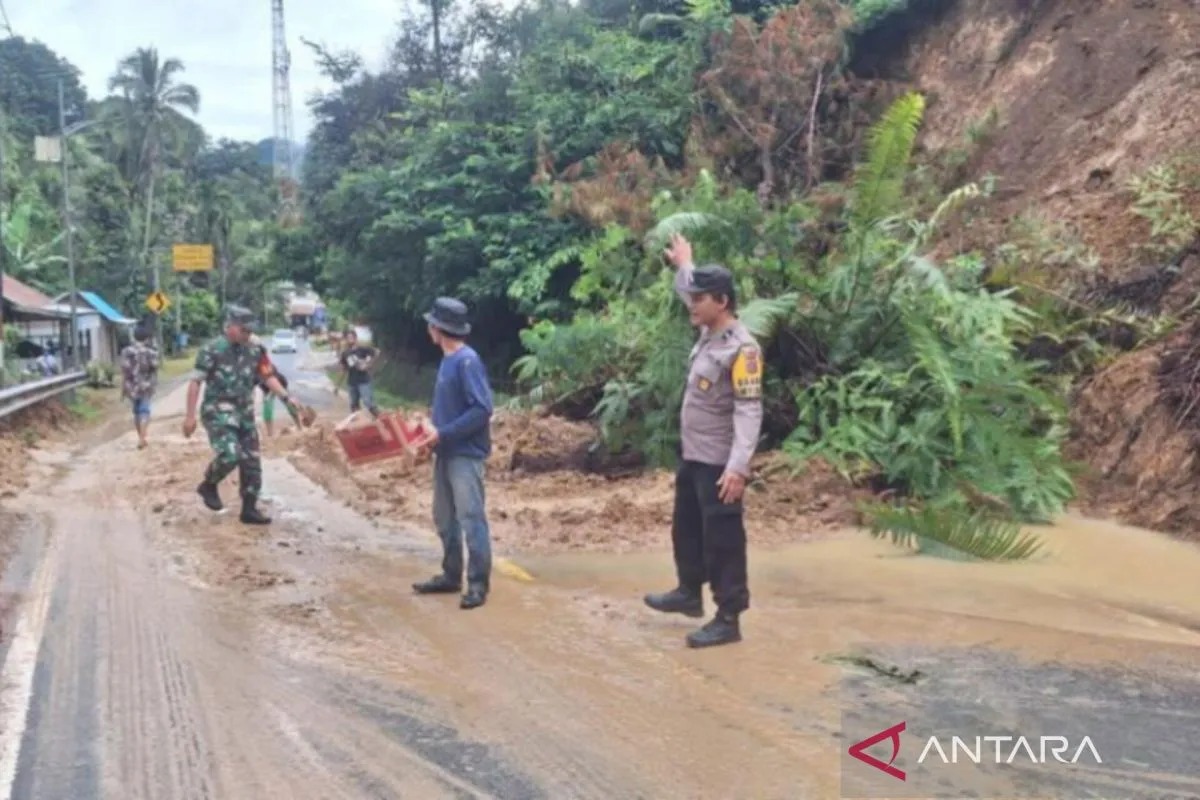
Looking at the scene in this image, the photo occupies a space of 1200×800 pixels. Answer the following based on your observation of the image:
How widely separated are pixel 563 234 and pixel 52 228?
42479 millimetres

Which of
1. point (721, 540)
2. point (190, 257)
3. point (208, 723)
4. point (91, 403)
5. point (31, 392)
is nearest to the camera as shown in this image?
point (208, 723)

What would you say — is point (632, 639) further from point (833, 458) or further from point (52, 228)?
point (52, 228)

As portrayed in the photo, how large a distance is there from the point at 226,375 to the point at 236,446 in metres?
0.56

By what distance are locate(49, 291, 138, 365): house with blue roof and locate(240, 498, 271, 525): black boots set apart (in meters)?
35.8

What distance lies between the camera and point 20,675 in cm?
550

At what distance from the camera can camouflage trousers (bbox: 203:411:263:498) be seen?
9.59 metres

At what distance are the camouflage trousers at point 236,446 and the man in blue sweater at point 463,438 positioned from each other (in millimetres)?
3082

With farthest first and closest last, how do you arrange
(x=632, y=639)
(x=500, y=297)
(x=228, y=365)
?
(x=500, y=297) → (x=228, y=365) → (x=632, y=639)

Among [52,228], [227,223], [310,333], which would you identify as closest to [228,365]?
[52,228]

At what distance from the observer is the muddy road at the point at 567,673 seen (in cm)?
431

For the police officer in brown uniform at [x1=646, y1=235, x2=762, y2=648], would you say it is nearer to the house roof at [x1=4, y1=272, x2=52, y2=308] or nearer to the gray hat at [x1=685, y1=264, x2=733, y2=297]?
the gray hat at [x1=685, y1=264, x2=733, y2=297]

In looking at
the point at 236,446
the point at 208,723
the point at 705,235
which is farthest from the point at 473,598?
the point at 705,235

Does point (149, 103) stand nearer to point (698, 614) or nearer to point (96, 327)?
point (96, 327)

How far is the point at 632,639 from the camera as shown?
241 inches
